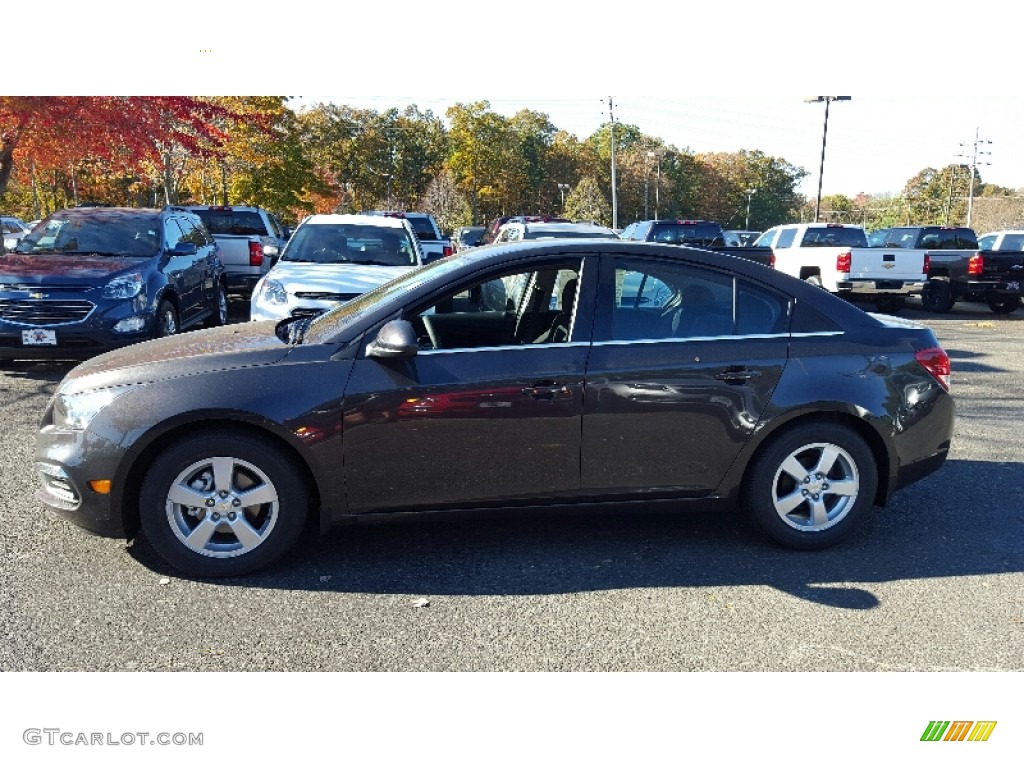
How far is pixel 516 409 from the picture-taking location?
3951 mm

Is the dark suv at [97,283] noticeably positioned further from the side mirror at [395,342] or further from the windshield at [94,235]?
the side mirror at [395,342]

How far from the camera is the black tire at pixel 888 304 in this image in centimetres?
1803

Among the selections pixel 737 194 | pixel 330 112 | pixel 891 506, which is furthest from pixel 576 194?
pixel 891 506

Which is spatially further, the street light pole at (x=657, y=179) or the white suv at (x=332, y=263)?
the street light pole at (x=657, y=179)

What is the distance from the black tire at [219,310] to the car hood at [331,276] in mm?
2719

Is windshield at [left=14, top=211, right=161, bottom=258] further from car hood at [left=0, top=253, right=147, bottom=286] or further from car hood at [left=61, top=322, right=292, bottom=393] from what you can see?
car hood at [left=61, top=322, right=292, bottom=393]

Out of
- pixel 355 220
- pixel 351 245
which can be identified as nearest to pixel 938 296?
pixel 355 220

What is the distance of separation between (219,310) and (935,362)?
10.0 m

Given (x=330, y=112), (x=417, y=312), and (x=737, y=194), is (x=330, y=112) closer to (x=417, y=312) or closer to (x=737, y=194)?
(x=737, y=194)

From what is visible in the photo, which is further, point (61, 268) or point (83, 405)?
point (61, 268)

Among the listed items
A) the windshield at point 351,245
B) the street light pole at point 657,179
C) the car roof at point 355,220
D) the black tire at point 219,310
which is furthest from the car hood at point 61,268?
the street light pole at point 657,179

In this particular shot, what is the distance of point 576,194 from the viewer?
60781 mm

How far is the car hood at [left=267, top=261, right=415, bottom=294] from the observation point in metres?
8.23
